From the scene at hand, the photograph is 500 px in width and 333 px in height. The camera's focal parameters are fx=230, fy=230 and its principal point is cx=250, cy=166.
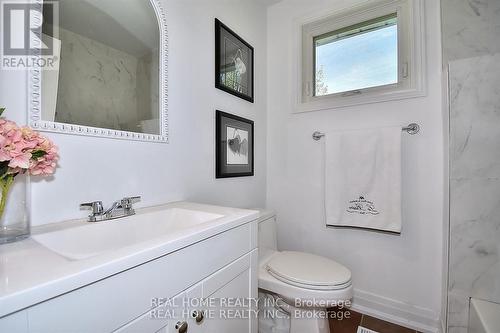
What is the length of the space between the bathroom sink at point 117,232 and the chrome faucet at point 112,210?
0.10 ft

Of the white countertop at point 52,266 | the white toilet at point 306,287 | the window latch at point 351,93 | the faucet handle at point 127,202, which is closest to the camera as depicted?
the white countertop at point 52,266

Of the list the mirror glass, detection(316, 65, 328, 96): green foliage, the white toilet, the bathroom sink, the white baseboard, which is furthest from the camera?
detection(316, 65, 328, 96): green foliage

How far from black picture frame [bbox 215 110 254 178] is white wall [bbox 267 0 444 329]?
0.32 meters

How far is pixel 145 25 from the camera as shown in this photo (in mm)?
1054

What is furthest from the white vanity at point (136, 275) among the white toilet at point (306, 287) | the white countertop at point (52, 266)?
the white toilet at point (306, 287)

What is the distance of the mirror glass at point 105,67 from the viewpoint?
781mm

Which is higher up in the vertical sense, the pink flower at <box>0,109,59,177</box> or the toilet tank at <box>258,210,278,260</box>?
the pink flower at <box>0,109,59,177</box>

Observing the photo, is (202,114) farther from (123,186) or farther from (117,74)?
(123,186)

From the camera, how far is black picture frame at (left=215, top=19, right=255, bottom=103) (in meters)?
1.44

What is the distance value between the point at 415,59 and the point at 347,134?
23.8 inches

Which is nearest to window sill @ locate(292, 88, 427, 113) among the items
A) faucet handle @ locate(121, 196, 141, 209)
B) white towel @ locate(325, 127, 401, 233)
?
white towel @ locate(325, 127, 401, 233)

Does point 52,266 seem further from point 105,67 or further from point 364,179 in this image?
point 364,179

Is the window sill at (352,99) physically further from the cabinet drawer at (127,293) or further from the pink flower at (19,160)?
the pink flower at (19,160)

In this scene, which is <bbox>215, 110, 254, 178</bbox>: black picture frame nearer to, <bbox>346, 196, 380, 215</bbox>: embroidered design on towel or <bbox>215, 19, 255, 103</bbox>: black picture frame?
<bbox>215, 19, 255, 103</bbox>: black picture frame
